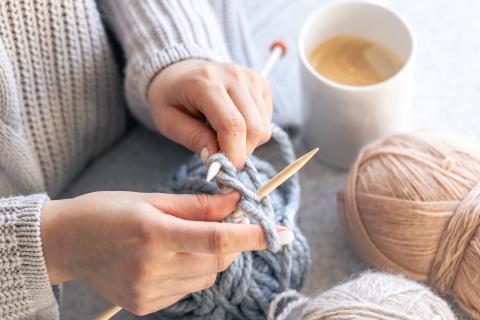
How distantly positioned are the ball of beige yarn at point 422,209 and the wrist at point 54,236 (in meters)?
0.36

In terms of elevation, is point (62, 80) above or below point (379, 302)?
above

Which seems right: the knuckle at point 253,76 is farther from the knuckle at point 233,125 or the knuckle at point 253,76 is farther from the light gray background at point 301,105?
the light gray background at point 301,105

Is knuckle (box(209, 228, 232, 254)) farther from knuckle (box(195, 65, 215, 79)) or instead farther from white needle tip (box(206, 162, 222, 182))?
knuckle (box(195, 65, 215, 79))

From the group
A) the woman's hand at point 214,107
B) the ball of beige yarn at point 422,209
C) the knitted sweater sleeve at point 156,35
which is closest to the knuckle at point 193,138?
the woman's hand at point 214,107

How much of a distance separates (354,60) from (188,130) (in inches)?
12.8

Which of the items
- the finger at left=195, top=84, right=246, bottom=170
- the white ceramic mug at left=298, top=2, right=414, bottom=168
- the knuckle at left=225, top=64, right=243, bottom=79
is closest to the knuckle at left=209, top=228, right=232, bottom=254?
the finger at left=195, top=84, right=246, bottom=170

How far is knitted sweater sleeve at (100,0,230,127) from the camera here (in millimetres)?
761

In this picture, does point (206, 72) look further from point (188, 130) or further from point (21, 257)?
point (21, 257)

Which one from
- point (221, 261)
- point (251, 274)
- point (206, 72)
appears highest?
point (206, 72)

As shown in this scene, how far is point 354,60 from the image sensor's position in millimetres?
893

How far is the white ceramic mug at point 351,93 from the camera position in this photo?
806 mm

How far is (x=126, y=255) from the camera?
58cm

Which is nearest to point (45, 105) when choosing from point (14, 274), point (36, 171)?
point (36, 171)

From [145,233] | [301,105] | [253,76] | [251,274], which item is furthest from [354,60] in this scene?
[145,233]
